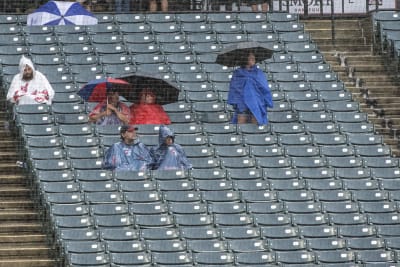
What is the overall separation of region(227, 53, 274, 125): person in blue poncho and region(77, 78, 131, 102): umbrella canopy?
1.54m

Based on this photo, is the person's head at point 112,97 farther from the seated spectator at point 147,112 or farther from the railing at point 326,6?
the railing at point 326,6

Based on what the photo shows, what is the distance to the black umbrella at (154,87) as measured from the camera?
1201 inches

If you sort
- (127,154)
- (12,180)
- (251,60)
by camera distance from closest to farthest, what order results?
(127,154) < (12,180) < (251,60)

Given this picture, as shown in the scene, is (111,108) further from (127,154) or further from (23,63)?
(23,63)

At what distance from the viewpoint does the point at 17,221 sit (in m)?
29.2

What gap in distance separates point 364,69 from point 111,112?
4795 millimetres

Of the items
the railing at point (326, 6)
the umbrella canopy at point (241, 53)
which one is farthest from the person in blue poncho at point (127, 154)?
the railing at point (326, 6)

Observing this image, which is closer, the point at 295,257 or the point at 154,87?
the point at 295,257

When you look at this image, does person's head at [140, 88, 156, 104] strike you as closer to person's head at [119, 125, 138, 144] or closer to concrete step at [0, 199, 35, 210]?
person's head at [119, 125, 138, 144]

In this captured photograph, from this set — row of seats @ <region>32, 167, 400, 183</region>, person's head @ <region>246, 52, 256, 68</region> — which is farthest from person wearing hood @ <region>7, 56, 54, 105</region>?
person's head @ <region>246, 52, 256, 68</region>

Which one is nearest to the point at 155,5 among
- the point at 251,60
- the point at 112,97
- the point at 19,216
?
the point at 251,60

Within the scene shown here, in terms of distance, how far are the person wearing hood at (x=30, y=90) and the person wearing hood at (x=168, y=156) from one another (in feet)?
6.53

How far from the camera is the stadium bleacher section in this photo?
2808cm

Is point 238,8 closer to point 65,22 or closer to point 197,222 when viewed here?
point 65,22
